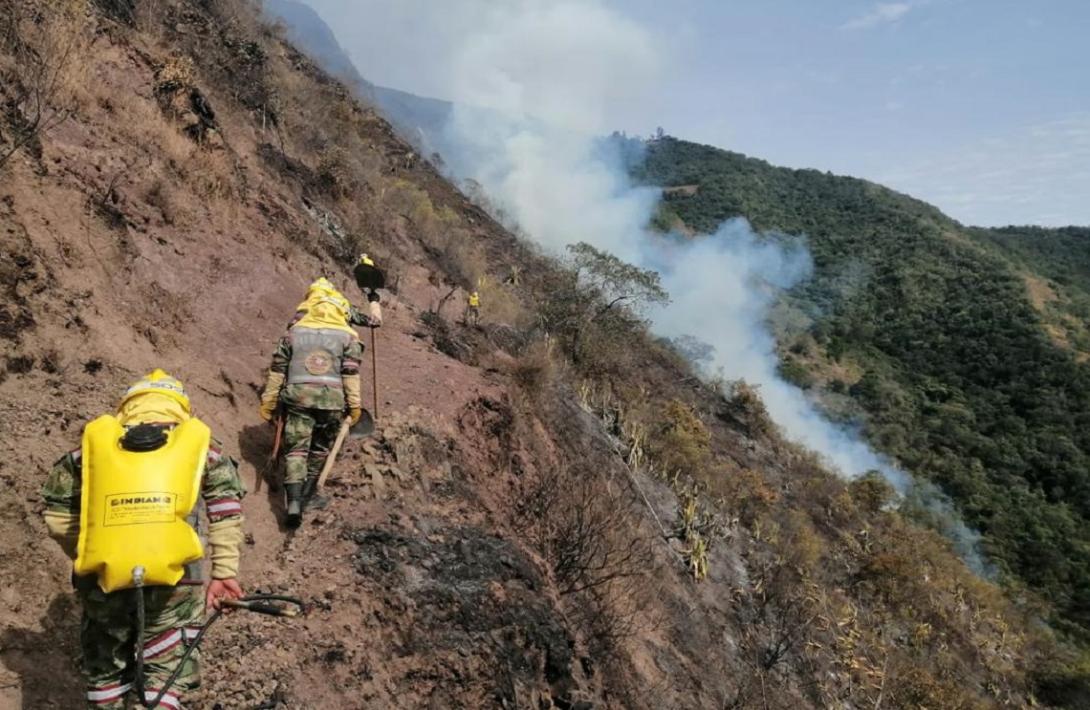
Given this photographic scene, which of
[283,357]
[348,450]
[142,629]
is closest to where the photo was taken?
[142,629]

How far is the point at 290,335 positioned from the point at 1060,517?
50561 millimetres

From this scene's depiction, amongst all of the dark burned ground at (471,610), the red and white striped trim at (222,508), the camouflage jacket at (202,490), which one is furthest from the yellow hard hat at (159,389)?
the dark burned ground at (471,610)

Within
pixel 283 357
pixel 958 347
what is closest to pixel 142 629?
pixel 283 357

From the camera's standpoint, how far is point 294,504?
4.24 metres

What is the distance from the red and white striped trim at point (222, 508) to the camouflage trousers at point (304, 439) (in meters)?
1.67

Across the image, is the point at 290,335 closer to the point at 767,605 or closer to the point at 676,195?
the point at 767,605

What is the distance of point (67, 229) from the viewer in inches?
202

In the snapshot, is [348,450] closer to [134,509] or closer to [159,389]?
[159,389]

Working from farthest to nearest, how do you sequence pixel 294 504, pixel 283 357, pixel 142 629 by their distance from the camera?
pixel 283 357 → pixel 294 504 → pixel 142 629

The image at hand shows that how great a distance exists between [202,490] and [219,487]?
71 mm

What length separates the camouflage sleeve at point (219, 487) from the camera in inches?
102

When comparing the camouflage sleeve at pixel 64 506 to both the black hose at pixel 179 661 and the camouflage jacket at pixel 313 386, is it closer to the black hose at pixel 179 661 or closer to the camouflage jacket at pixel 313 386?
the black hose at pixel 179 661

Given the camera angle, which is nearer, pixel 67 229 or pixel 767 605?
pixel 67 229

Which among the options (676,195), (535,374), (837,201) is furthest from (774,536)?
(837,201)
